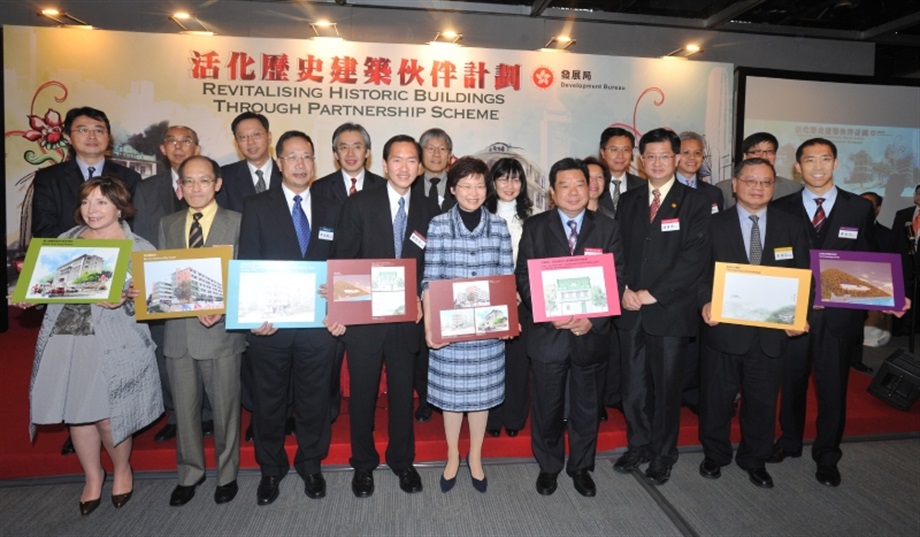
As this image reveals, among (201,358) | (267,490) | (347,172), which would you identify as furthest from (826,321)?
(201,358)

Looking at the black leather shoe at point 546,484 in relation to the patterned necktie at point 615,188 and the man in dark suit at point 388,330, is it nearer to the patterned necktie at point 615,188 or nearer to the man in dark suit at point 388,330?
the man in dark suit at point 388,330

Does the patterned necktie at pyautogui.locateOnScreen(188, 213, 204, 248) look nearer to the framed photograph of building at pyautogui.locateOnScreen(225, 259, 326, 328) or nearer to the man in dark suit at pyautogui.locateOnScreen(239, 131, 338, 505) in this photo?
the man in dark suit at pyautogui.locateOnScreen(239, 131, 338, 505)

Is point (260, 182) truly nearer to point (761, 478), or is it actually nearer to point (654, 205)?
point (654, 205)

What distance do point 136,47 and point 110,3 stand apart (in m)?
0.86

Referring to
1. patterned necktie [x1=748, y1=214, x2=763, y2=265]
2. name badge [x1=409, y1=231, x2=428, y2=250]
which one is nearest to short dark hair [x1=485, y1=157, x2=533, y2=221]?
name badge [x1=409, y1=231, x2=428, y2=250]

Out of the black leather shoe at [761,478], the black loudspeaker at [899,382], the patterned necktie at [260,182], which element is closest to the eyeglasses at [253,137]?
the patterned necktie at [260,182]

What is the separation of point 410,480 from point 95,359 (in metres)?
1.69

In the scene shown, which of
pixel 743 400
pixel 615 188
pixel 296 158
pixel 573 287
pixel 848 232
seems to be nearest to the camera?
pixel 573 287

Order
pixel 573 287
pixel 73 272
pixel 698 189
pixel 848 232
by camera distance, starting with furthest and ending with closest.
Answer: pixel 698 189
pixel 848 232
pixel 573 287
pixel 73 272

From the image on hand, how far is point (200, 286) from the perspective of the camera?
2381 millimetres

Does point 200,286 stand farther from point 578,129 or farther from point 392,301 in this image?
point 578,129

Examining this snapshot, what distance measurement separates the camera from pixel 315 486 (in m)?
2.72

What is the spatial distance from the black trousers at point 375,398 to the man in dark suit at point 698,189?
→ 5.90 ft

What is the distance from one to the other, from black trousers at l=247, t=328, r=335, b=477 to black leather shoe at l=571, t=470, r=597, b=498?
141 centimetres
